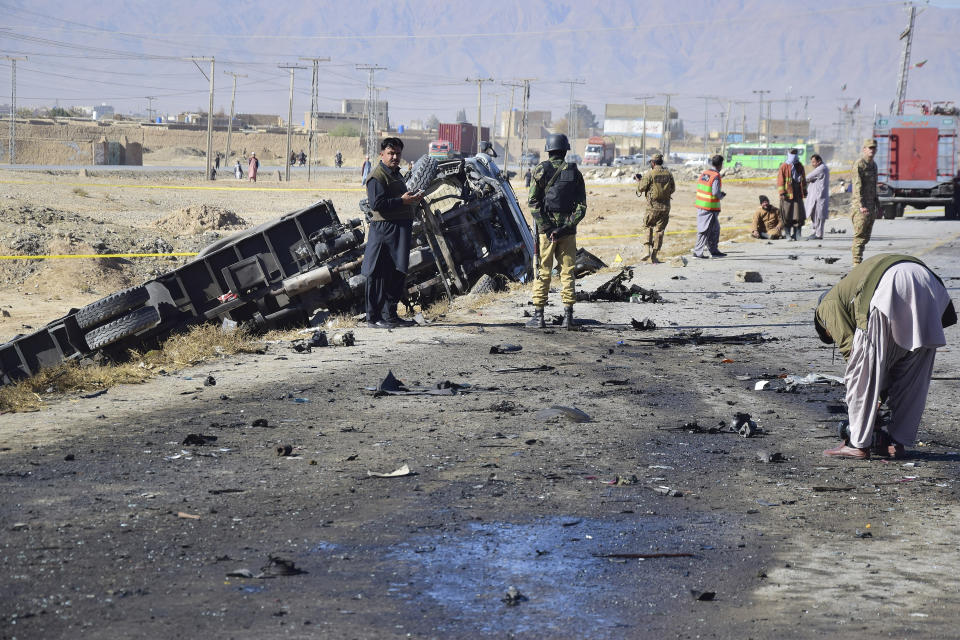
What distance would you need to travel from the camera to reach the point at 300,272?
14039 millimetres

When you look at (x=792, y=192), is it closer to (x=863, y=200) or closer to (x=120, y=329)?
(x=863, y=200)

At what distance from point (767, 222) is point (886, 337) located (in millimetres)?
18529

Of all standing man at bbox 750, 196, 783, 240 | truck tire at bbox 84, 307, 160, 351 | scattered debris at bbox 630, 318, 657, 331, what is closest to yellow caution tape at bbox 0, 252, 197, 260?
truck tire at bbox 84, 307, 160, 351

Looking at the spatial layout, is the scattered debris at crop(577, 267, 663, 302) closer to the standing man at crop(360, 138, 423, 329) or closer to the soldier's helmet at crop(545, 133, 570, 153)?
the soldier's helmet at crop(545, 133, 570, 153)

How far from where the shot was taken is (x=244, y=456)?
6969 millimetres

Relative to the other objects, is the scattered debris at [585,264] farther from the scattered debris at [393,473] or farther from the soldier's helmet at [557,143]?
the scattered debris at [393,473]

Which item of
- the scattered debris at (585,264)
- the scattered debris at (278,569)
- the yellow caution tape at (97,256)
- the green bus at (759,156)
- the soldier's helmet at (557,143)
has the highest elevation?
the green bus at (759,156)

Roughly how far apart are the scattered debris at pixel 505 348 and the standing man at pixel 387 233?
1.64 metres

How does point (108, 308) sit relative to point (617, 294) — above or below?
below

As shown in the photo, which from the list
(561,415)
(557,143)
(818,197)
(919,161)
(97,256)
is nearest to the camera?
(561,415)

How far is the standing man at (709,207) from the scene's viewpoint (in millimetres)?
19766

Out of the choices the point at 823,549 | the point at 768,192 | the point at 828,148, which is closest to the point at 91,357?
the point at 823,549

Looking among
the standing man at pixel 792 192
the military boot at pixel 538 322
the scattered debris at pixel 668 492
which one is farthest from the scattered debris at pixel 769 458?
the standing man at pixel 792 192

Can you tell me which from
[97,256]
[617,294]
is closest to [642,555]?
[617,294]
